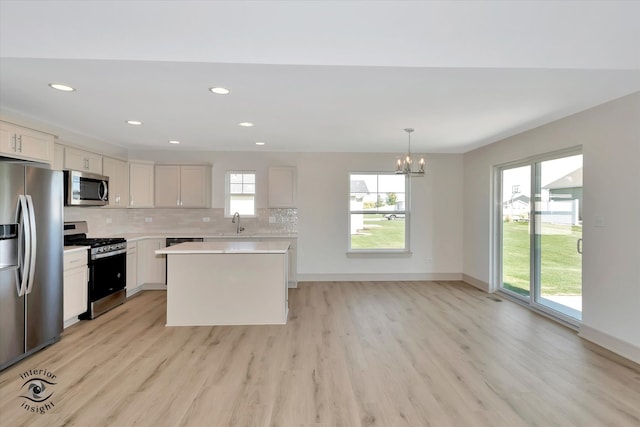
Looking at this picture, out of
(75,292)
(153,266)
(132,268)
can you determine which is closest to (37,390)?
(75,292)

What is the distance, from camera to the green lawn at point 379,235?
20.4ft

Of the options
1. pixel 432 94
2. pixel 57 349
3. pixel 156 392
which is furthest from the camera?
pixel 57 349

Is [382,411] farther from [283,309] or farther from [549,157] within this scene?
[549,157]

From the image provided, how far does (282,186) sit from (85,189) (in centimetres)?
292

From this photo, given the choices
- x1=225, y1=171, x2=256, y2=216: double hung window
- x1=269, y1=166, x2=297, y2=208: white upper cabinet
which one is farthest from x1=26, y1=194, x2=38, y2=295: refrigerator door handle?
x1=269, y1=166, x2=297, y2=208: white upper cabinet

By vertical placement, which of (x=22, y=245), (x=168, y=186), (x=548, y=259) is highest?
(x=168, y=186)

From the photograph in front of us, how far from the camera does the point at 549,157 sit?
4.13 metres

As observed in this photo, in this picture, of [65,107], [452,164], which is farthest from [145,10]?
[452,164]

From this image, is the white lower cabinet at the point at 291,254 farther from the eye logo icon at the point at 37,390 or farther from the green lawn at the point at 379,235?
the eye logo icon at the point at 37,390

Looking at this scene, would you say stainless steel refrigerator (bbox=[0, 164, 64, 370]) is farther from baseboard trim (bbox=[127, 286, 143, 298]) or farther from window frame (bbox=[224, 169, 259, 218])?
window frame (bbox=[224, 169, 259, 218])

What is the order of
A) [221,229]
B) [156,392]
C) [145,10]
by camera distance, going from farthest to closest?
[221,229], [156,392], [145,10]

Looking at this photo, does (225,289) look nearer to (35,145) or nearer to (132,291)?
(132,291)

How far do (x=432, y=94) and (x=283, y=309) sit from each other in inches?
111

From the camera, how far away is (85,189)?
14.2ft
